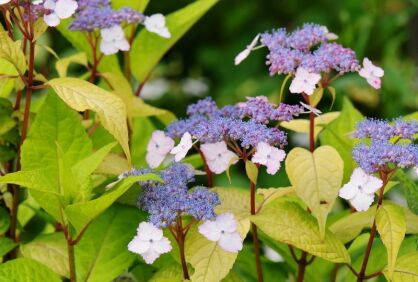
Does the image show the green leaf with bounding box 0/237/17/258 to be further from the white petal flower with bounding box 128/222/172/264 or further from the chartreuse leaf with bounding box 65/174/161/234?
the white petal flower with bounding box 128/222/172/264

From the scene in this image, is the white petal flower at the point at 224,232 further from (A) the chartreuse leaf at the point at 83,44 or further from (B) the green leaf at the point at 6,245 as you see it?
(A) the chartreuse leaf at the point at 83,44

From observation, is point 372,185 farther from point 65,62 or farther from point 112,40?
point 65,62

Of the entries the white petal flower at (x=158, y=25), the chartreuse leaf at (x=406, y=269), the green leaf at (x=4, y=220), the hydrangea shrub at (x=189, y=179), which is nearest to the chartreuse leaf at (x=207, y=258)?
the hydrangea shrub at (x=189, y=179)

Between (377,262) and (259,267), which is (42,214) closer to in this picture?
(259,267)

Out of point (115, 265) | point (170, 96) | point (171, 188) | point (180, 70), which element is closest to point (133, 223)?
point (115, 265)

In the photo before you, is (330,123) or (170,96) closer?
(330,123)

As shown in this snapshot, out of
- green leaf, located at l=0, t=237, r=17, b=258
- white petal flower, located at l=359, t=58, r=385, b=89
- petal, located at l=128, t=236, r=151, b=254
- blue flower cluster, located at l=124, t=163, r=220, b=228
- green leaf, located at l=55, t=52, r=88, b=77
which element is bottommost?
green leaf, located at l=0, t=237, r=17, b=258

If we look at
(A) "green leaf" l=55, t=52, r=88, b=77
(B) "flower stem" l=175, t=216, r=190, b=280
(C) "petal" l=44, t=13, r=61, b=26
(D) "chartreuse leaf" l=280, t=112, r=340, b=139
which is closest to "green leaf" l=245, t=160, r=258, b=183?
(B) "flower stem" l=175, t=216, r=190, b=280
